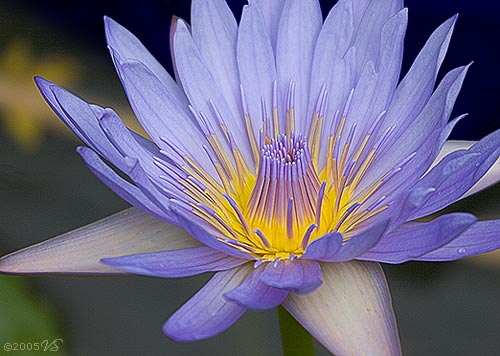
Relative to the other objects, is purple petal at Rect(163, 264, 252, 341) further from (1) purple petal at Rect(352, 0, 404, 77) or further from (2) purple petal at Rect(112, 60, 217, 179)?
(1) purple petal at Rect(352, 0, 404, 77)

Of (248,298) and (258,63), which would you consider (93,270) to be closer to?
(248,298)

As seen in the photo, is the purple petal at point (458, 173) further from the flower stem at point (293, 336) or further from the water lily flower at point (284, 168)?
the flower stem at point (293, 336)

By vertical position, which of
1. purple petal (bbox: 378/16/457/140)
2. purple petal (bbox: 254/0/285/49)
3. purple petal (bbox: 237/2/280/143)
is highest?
purple petal (bbox: 254/0/285/49)

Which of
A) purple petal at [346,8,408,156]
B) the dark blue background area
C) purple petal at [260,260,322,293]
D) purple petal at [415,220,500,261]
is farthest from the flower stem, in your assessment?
the dark blue background area

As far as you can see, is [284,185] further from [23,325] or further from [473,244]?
[23,325]

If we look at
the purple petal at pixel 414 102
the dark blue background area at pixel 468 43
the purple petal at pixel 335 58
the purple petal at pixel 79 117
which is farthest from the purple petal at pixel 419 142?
the dark blue background area at pixel 468 43

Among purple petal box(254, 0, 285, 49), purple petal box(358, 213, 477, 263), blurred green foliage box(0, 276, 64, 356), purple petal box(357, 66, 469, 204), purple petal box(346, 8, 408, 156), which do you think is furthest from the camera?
blurred green foliage box(0, 276, 64, 356)

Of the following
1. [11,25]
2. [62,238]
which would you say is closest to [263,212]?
[62,238]
